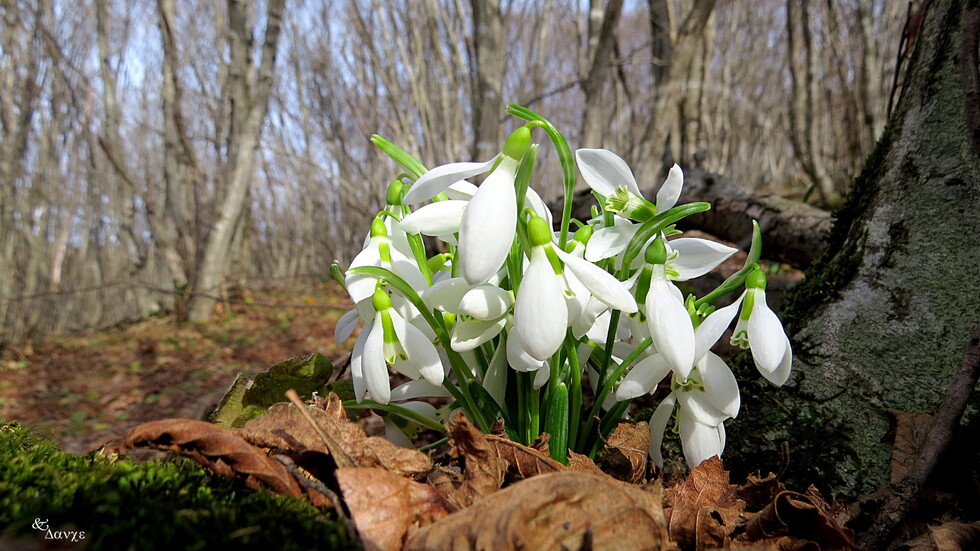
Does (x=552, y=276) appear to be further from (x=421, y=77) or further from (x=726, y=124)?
(x=726, y=124)

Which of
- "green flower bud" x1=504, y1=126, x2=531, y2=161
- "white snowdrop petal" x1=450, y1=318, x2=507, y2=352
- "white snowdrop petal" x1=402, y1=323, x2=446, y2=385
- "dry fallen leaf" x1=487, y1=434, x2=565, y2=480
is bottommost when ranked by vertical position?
"dry fallen leaf" x1=487, y1=434, x2=565, y2=480

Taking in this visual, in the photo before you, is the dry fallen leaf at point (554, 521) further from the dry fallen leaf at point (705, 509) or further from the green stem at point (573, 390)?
the green stem at point (573, 390)

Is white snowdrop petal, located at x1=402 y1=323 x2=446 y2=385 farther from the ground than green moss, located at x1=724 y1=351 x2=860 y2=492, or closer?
farther from the ground

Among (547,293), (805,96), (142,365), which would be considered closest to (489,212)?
(547,293)

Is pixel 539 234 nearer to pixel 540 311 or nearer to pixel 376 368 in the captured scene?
pixel 540 311

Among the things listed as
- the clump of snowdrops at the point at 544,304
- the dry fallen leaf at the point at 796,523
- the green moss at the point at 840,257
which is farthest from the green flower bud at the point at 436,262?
the green moss at the point at 840,257

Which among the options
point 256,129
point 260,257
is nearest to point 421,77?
point 256,129

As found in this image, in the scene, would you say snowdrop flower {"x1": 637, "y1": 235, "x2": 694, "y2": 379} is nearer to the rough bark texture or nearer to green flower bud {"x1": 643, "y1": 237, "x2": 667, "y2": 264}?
green flower bud {"x1": 643, "y1": 237, "x2": 667, "y2": 264}

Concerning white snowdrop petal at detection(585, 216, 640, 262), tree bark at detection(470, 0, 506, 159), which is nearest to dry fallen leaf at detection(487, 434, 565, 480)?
white snowdrop petal at detection(585, 216, 640, 262)
